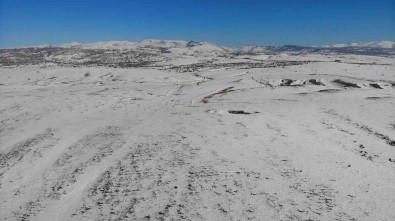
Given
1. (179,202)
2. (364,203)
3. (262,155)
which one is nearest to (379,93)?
(262,155)

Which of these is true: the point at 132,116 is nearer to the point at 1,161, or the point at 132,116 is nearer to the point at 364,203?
the point at 1,161

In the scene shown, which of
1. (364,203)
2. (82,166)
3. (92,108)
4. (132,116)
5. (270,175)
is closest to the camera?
(364,203)

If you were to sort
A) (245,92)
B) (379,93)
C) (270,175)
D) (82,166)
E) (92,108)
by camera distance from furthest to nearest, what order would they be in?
(245,92), (379,93), (92,108), (82,166), (270,175)

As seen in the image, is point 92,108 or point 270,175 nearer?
point 270,175

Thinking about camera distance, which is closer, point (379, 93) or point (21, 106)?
point (21, 106)

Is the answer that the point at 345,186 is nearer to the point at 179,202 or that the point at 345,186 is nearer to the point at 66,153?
the point at 179,202

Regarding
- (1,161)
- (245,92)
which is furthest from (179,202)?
(245,92)
